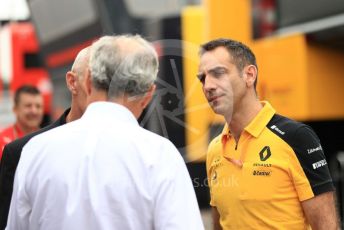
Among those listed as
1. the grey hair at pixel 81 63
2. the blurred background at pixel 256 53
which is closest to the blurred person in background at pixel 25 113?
the blurred background at pixel 256 53

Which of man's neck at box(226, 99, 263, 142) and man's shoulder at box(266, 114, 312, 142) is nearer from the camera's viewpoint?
man's shoulder at box(266, 114, 312, 142)

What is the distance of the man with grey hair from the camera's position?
2119mm

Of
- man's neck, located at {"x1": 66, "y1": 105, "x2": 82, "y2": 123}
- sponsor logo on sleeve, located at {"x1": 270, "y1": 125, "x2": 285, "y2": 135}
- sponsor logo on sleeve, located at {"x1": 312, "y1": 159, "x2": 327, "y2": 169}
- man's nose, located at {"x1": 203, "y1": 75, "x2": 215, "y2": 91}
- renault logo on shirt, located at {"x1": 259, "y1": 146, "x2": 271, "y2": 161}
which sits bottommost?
sponsor logo on sleeve, located at {"x1": 312, "y1": 159, "x2": 327, "y2": 169}

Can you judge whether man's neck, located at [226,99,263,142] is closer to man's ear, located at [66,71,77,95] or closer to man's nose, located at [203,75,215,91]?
man's nose, located at [203,75,215,91]

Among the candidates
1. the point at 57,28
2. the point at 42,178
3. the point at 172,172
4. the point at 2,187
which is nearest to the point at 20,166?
the point at 42,178

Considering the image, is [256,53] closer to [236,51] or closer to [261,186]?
[236,51]

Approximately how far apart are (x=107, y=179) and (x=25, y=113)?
3.71 metres

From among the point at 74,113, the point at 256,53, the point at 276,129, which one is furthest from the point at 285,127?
the point at 256,53

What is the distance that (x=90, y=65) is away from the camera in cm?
226

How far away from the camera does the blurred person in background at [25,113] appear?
549 centimetres

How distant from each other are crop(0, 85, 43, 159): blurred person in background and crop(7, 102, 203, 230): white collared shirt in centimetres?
315

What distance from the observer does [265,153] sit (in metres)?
2.97

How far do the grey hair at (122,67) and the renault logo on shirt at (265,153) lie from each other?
2.83 ft

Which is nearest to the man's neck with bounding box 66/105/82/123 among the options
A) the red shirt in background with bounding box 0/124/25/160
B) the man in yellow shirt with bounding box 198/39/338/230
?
the man in yellow shirt with bounding box 198/39/338/230
